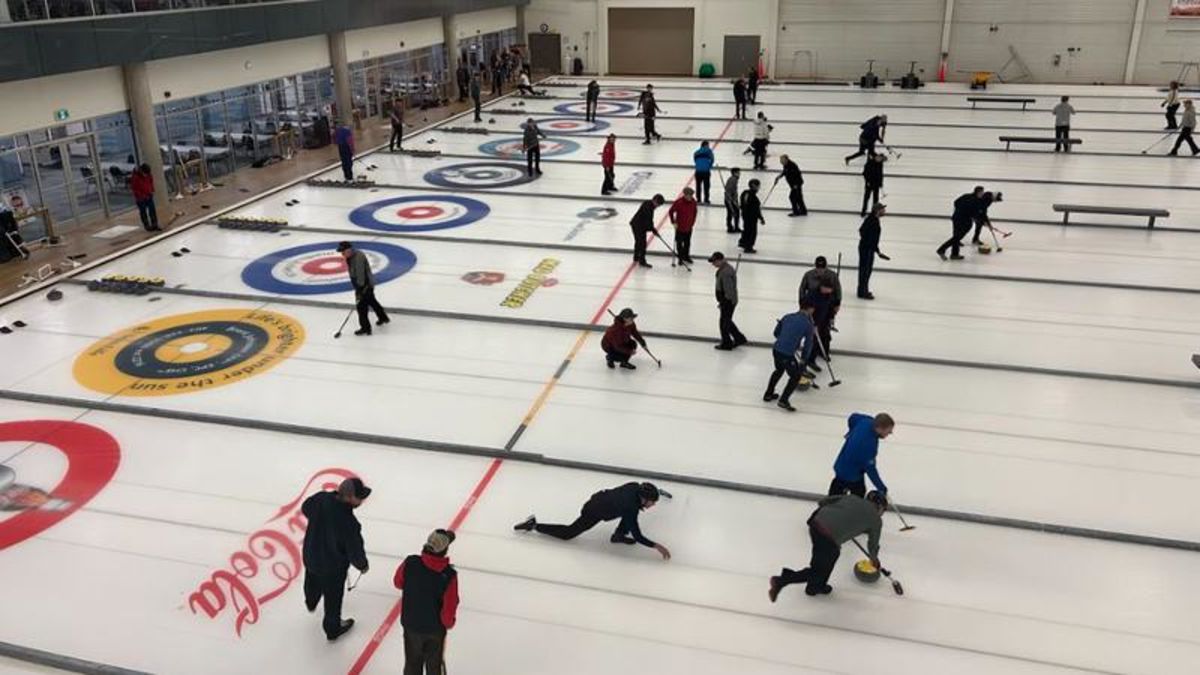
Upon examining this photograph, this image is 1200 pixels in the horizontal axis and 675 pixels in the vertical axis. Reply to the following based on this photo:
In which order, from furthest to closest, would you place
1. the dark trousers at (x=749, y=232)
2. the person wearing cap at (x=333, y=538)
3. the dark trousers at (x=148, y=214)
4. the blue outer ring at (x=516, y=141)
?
the blue outer ring at (x=516, y=141) < the dark trousers at (x=148, y=214) < the dark trousers at (x=749, y=232) < the person wearing cap at (x=333, y=538)

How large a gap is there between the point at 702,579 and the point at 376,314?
708 cm

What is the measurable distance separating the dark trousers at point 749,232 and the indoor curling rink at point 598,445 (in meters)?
0.27

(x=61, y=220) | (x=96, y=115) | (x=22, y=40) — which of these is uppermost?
(x=22, y=40)

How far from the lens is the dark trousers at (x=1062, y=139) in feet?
76.5

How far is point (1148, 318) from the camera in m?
12.8

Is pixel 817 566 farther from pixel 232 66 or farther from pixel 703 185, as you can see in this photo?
pixel 232 66

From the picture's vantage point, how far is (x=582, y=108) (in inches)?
1262

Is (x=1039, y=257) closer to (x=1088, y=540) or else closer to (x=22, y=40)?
(x=1088, y=540)

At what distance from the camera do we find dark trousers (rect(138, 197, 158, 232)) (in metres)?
17.0

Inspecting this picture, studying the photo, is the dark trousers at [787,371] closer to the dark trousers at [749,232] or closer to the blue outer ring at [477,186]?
the dark trousers at [749,232]

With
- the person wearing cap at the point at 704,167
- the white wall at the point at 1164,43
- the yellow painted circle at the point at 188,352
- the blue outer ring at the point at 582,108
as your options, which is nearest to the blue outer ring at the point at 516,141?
the blue outer ring at the point at 582,108

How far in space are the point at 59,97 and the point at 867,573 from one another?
55.5ft

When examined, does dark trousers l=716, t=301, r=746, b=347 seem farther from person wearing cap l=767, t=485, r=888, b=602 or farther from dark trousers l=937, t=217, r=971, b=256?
dark trousers l=937, t=217, r=971, b=256

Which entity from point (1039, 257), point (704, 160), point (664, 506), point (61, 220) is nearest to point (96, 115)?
point (61, 220)
